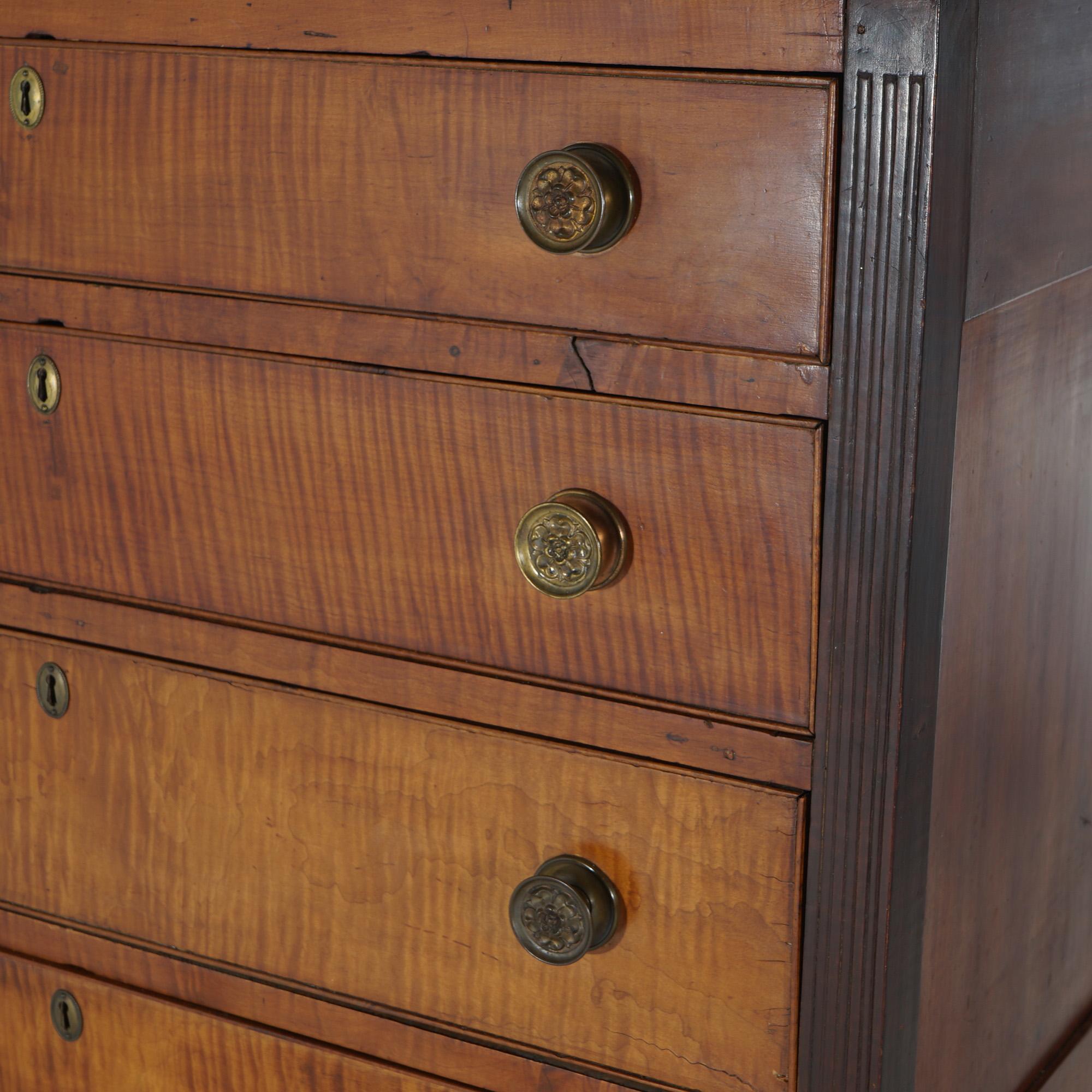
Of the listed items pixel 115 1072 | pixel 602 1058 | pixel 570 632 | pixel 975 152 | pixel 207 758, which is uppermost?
pixel 975 152

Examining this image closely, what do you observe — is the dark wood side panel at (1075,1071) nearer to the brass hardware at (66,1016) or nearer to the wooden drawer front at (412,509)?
the wooden drawer front at (412,509)

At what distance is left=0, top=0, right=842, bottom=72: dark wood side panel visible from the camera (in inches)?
30.6

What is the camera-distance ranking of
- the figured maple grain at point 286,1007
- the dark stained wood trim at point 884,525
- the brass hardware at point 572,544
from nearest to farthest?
the dark stained wood trim at point 884,525
the brass hardware at point 572,544
the figured maple grain at point 286,1007

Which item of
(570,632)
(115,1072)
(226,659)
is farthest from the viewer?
(115,1072)

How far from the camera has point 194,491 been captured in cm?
100

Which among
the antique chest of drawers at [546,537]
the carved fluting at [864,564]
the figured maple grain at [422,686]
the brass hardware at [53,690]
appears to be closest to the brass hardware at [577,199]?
the antique chest of drawers at [546,537]

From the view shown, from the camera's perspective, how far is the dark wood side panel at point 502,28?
78cm

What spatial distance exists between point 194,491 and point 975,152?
53 cm

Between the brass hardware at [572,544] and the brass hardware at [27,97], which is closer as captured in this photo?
the brass hardware at [572,544]

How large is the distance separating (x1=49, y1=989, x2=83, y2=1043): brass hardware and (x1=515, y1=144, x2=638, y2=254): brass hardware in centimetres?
69

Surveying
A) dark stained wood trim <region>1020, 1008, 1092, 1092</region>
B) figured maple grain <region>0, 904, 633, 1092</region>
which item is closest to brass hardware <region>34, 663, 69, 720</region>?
figured maple grain <region>0, 904, 633, 1092</region>

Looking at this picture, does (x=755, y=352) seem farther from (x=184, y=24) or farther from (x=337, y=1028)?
(x=337, y=1028)

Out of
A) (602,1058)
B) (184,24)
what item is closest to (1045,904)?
(602,1058)

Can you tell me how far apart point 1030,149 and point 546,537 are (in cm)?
35
